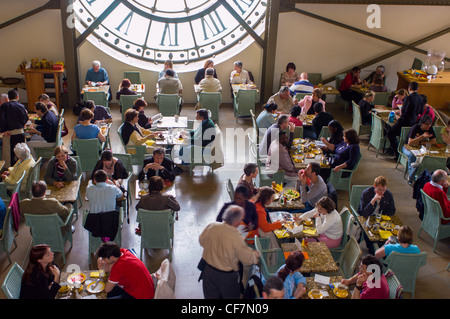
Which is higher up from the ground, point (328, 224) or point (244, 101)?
point (244, 101)

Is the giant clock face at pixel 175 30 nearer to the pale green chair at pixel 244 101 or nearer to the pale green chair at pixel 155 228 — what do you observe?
the pale green chair at pixel 244 101

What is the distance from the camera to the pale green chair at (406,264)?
585 centimetres

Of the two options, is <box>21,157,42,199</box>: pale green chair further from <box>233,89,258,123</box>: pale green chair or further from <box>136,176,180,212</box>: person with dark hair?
<box>233,89,258,123</box>: pale green chair

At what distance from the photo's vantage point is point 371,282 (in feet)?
17.1

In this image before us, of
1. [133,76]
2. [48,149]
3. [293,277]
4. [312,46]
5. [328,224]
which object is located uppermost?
[312,46]

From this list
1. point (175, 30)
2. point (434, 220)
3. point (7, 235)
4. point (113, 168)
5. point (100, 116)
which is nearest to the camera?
point (7, 235)

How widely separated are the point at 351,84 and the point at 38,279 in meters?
9.99

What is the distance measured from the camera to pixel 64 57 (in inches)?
491

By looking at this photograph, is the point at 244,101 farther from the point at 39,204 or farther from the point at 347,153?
the point at 39,204

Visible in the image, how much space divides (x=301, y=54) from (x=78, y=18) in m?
5.92

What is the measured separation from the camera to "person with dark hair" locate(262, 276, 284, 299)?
4.80 metres

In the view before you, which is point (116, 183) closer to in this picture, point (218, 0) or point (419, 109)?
point (419, 109)

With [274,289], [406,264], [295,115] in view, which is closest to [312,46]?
[295,115]

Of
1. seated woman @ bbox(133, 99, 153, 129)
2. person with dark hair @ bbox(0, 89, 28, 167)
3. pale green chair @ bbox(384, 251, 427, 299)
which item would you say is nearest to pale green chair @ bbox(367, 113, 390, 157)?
pale green chair @ bbox(384, 251, 427, 299)
